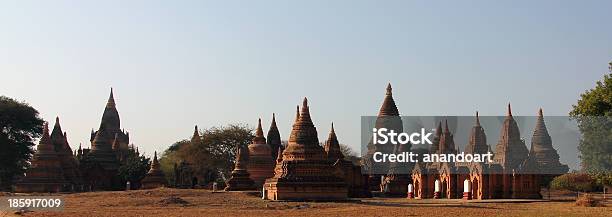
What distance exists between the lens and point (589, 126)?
Result: 124 feet

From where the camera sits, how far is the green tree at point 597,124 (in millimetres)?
36688

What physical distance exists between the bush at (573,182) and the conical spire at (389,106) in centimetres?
1558

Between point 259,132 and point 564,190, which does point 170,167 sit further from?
point 564,190

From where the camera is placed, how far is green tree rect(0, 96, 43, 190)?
78.6 metres

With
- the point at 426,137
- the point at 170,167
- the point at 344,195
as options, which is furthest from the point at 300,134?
the point at 170,167

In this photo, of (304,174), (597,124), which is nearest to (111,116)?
(304,174)

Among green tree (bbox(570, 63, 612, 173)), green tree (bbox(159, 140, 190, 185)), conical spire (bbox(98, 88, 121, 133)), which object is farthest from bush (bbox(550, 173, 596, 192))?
conical spire (bbox(98, 88, 121, 133))

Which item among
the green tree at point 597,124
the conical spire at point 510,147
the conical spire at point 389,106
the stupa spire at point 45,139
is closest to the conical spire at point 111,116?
the stupa spire at point 45,139

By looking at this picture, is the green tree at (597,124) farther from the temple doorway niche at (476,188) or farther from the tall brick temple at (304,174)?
the temple doorway niche at (476,188)

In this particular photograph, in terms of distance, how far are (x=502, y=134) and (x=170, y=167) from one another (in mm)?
42301

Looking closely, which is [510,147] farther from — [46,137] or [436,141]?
[46,137]

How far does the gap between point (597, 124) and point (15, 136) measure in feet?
199

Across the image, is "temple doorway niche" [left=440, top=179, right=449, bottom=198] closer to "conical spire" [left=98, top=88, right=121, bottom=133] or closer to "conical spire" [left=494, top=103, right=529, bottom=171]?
"conical spire" [left=494, top=103, right=529, bottom=171]

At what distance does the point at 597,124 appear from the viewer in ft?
122
